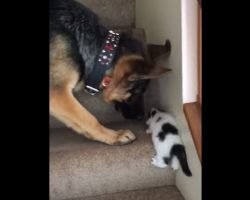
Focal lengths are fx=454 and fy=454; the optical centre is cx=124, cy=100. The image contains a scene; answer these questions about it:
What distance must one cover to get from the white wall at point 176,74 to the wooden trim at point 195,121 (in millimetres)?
36

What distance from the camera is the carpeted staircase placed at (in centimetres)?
171

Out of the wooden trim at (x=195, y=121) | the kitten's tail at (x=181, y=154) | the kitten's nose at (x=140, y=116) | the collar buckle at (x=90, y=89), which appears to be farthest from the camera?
the kitten's nose at (x=140, y=116)

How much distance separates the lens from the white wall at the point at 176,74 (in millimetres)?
1657

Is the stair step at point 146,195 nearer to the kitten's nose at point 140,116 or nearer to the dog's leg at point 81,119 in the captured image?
the dog's leg at point 81,119

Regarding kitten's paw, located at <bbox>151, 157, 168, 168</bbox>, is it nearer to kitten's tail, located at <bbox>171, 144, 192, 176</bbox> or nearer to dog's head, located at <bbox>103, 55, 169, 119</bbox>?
kitten's tail, located at <bbox>171, 144, 192, 176</bbox>

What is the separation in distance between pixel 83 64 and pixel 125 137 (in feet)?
1.09

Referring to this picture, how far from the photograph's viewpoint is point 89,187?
69.6 inches

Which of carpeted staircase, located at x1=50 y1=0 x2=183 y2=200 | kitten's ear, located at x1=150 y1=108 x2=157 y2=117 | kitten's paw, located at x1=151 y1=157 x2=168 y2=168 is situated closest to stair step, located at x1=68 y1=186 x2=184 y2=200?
carpeted staircase, located at x1=50 y1=0 x2=183 y2=200

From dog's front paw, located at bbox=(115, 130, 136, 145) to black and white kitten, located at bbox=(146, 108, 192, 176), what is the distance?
0.08m

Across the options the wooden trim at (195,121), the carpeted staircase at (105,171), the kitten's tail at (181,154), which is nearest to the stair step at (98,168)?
the carpeted staircase at (105,171)

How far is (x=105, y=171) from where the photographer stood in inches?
69.1
